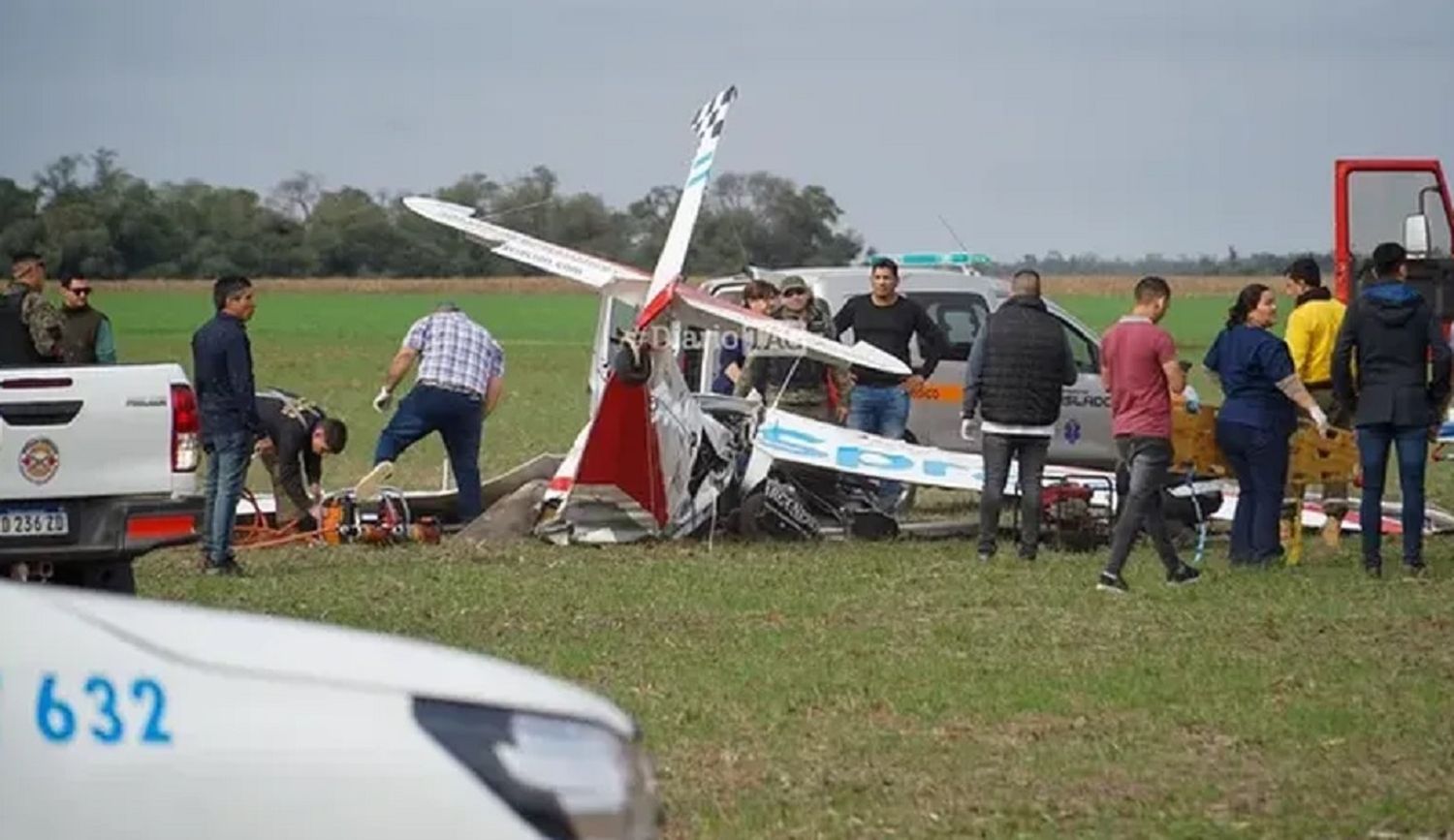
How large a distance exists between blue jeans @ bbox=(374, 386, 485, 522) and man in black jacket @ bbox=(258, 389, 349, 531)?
1.10 feet

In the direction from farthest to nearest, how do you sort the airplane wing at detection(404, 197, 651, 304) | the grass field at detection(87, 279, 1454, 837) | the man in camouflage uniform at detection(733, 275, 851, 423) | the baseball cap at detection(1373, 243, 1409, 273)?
the man in camouflage uniform at detection(733, 275, 851, 423), the airplane wing at detection(404, 197, 651, 304), the baseball cap at detection(1373, 243, 1409, 273), the grass field at detection(87, 279, 1454, 837)

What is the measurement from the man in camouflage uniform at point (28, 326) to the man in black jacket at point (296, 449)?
1.47 metres

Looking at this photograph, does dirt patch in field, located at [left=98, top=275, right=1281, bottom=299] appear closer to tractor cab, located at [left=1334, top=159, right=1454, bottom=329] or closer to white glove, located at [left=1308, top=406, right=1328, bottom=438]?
tractor cab, located at [left=1334, top=159, right=1454, bottom=329]

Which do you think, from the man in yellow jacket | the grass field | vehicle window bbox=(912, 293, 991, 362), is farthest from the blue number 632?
vehicle window bbox=(912, 293, 991, 362)

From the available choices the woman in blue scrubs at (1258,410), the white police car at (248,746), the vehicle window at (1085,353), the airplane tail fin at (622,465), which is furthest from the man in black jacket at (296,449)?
the white police car at (248,746)

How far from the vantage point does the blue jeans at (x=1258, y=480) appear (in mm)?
15836

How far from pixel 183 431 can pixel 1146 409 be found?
484 cm

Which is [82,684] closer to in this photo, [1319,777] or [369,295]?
[1319,777]

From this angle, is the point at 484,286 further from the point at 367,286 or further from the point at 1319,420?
the point at 1319,420

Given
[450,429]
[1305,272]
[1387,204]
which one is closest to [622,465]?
[450,429]

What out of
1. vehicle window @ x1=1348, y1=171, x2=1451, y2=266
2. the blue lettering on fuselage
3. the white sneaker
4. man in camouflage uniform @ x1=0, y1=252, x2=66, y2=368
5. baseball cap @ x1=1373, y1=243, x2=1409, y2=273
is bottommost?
the white sneaker

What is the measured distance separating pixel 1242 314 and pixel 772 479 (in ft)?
10.4

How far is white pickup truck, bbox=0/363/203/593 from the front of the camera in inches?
514

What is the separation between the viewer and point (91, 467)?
1322 centimetres
